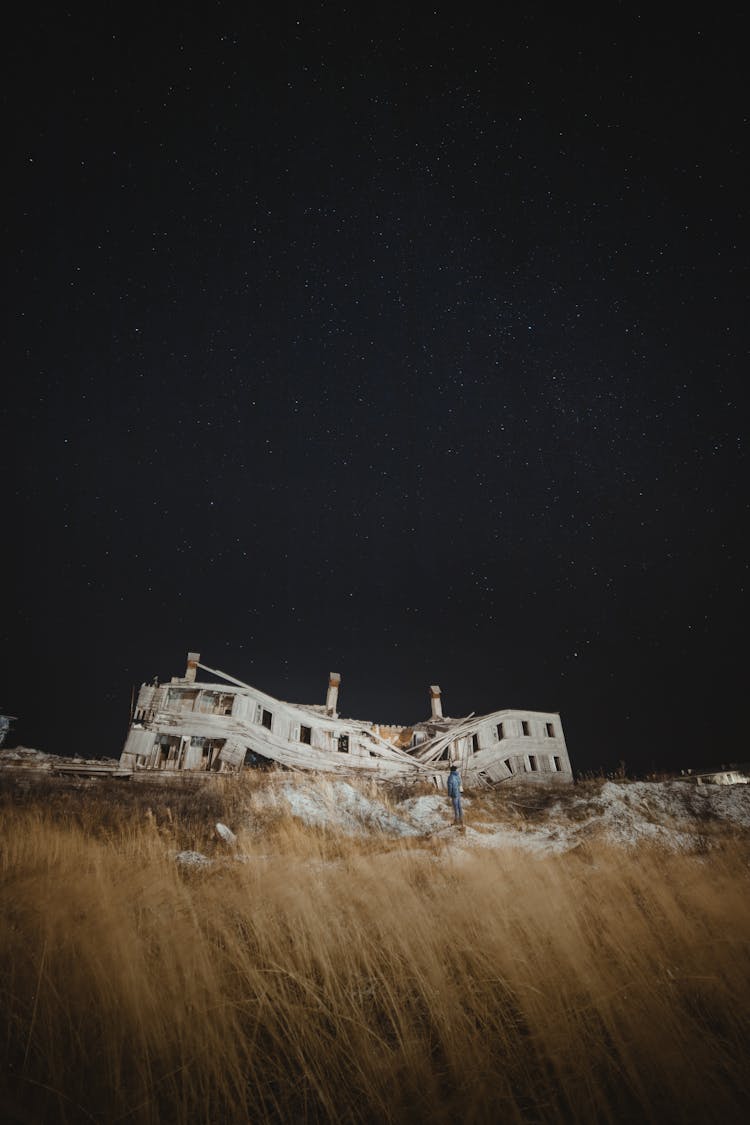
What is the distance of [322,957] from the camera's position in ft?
9.20

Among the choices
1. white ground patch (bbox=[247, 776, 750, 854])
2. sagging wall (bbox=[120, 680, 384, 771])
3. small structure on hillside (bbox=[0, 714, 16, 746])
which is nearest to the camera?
white ground patch (bbox=[247, 776, 750, 854])

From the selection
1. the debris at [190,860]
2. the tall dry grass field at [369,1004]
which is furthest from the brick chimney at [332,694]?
the tall dry grass field at [369,1004]

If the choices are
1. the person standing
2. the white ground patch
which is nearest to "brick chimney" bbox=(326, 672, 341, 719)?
the white ground patch

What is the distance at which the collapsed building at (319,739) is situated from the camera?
19.2 m

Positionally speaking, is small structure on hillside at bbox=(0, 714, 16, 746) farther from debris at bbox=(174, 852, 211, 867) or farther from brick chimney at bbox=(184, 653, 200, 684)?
debris at bbox=(174, 852, 211, 867)

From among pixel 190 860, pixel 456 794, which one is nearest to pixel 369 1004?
pixel 190 860

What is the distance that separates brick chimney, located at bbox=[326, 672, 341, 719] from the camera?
25.1 meters

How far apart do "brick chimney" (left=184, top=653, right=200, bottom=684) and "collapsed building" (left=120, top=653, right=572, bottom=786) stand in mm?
48

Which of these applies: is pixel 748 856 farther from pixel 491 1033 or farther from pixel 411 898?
pixel 491 1033

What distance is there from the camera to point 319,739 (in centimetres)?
2256

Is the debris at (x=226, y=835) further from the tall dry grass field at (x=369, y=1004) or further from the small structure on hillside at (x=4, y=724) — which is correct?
the small structure on hillside at (x=4, y=724)

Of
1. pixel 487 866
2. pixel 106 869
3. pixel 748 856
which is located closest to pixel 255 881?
pixel 106 869

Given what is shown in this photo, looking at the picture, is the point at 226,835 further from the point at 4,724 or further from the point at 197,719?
the point at 4,724

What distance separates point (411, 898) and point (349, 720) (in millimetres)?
19989
